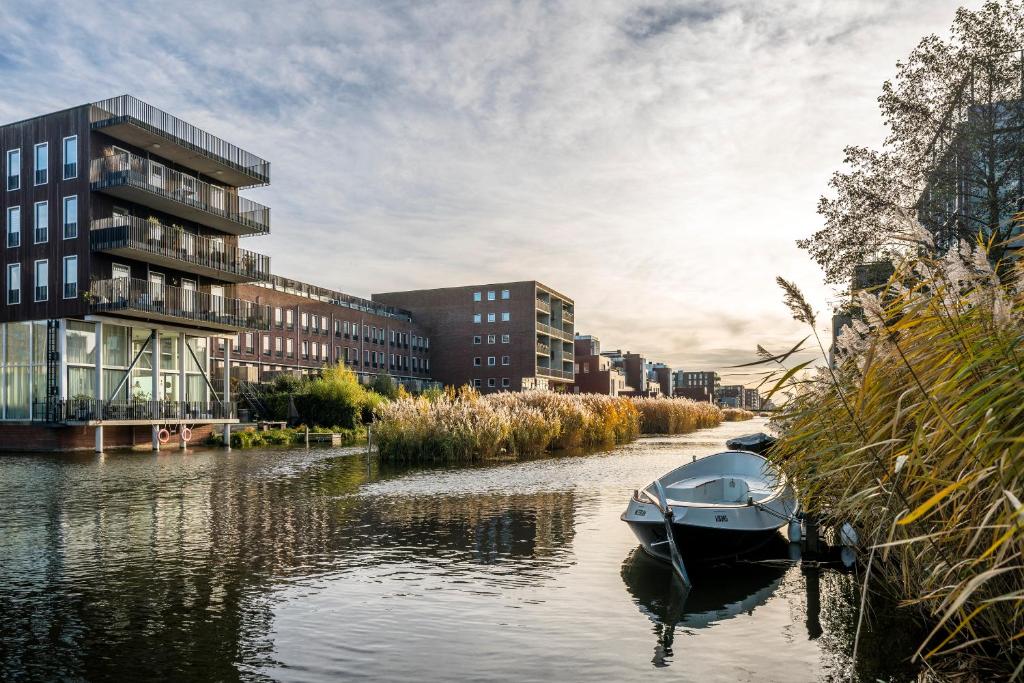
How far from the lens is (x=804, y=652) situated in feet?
23.5

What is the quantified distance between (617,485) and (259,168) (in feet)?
99.2

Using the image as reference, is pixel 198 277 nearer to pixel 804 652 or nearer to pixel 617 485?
pixel 617 485

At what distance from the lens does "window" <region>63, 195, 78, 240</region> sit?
34.2m

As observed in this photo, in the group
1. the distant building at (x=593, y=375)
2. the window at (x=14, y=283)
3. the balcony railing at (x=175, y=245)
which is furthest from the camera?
the distant building at (x=593, y=375)

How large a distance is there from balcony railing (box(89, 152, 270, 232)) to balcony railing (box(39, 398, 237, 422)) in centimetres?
898

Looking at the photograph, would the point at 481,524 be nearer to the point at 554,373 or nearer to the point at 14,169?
the point at 14,169

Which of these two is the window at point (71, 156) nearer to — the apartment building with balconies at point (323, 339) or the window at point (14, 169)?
the window at point (14, 169)

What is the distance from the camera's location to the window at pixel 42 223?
3500cm

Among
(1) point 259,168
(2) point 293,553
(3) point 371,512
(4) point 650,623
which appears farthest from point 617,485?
(1) point 259,168

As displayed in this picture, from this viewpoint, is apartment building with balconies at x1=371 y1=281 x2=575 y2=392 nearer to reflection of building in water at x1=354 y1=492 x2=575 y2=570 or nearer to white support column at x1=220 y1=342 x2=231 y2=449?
white support column at x1=220 y1=342 x2=231 y2=449

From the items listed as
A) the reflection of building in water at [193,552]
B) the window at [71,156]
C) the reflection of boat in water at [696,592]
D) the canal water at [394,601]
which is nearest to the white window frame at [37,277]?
the window at [71,156]

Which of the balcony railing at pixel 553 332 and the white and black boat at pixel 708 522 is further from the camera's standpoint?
the balcony railing at pixel 553 332

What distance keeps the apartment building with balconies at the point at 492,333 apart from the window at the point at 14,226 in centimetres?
5242

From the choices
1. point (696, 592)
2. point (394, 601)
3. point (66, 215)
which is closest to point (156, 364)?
point (66, 215)
